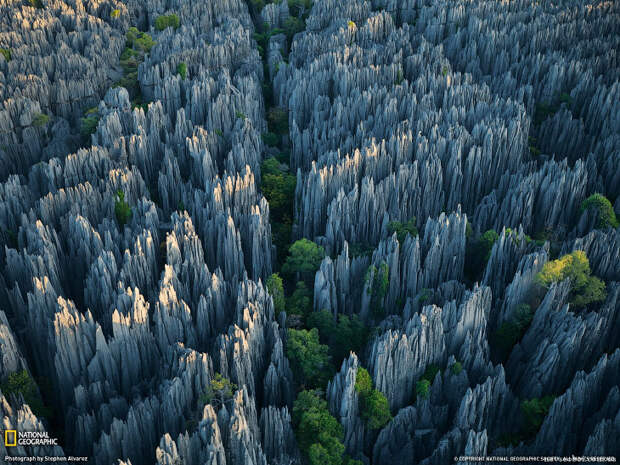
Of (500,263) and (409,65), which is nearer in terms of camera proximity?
(500,263)

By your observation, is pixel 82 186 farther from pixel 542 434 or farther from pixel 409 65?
pixel 409 65

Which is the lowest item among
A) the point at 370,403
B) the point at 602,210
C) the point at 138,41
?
the point at 370,403

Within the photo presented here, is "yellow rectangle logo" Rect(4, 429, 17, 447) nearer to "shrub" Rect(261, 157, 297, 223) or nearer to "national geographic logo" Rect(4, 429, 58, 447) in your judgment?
"national geographic logo" Rect(4, 429, 58, 447)

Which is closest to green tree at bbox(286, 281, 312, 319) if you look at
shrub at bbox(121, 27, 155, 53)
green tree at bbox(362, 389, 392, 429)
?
green tree at bbox(362, 389, 392, 429)

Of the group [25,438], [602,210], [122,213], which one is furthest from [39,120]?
[602,210]

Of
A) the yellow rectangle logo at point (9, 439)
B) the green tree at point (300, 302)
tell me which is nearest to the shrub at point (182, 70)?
the green tree at point (300, 302)

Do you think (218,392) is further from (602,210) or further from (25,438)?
(602,210)

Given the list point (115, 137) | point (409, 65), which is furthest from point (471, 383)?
point (409, 65)
